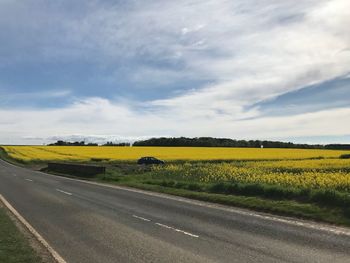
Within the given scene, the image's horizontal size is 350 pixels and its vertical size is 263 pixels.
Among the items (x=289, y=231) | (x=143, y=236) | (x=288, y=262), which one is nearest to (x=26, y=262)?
(x=143, y=236)

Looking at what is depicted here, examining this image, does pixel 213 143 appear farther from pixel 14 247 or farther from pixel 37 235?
pixel 14 247

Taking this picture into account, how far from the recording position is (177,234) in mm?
12492

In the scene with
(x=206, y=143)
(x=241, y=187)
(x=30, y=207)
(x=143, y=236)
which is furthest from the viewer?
(x=206, y=143)

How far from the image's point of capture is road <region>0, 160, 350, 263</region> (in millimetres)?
9891

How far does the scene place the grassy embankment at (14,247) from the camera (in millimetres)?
9672

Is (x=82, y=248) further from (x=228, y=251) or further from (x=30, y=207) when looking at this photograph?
(x=30, y=207)

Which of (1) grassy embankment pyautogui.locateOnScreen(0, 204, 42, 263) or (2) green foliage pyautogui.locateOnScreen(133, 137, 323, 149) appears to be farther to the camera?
(2) green foliage pyautogui.locateOnScreen(133, 137, 323, 149)

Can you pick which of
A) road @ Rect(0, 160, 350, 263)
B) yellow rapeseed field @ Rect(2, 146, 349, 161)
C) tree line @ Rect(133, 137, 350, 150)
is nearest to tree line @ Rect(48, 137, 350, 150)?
tree line @ Rect(133, 137, 350, 150)

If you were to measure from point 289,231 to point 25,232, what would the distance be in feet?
23.6

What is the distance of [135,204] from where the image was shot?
775 inches

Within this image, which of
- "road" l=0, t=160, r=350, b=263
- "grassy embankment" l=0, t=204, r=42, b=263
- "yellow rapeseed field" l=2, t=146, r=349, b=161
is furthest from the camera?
"yellow rapeseed field" l=2, t=146, r=349, b=161

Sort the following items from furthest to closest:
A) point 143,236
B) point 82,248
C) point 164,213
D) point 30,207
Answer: point 30,207 < point 164,213 < point 143,236 < point 82,248

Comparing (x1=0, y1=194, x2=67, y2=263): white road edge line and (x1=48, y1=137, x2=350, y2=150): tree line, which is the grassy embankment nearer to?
(x1=0, y1=194, x2=67, y2=263): white road edge line

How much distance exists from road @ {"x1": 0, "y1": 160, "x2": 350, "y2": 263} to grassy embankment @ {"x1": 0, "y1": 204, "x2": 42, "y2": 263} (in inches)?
25.5
